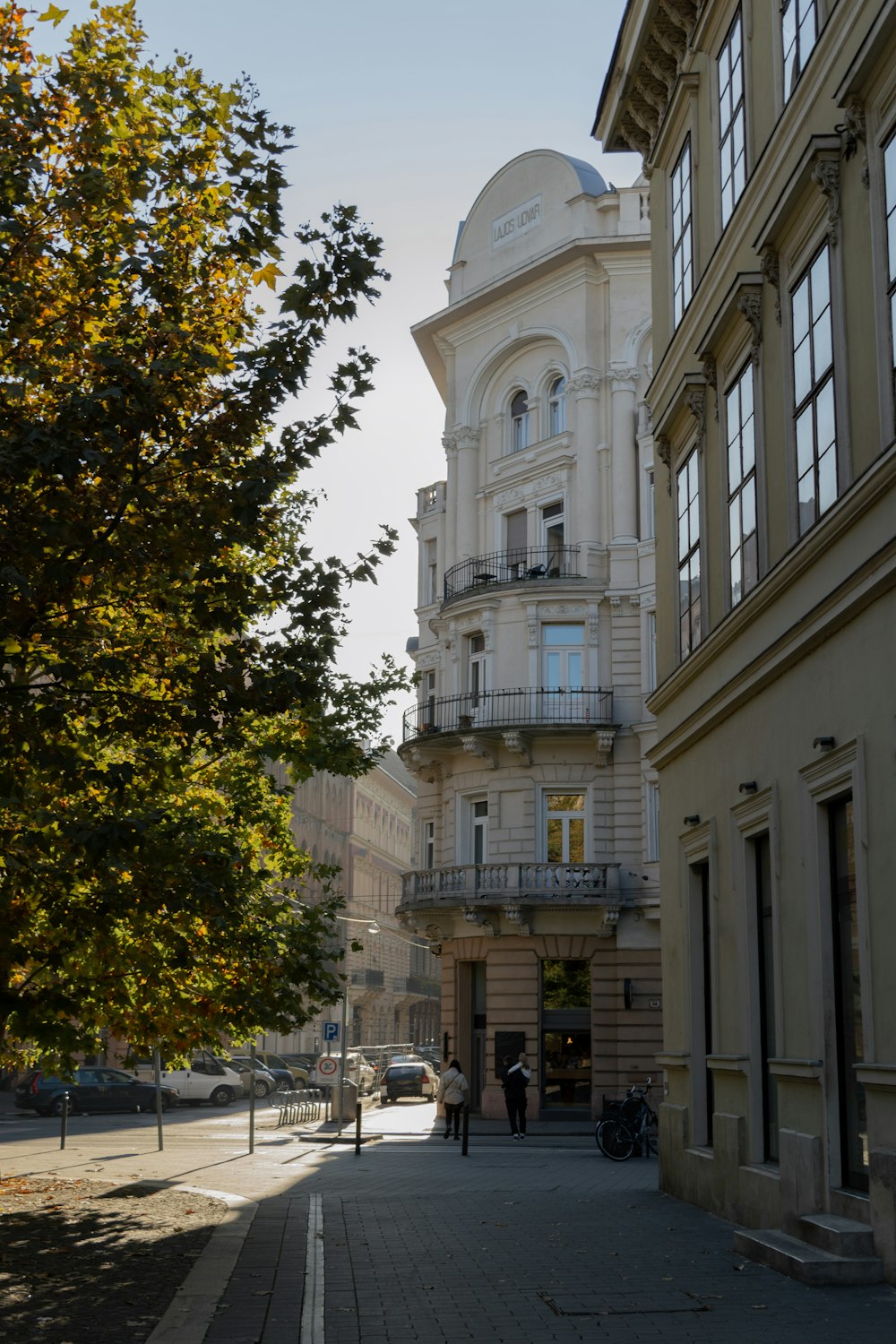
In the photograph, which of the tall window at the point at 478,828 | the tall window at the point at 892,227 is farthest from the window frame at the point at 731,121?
the tall window at the point at 478,828

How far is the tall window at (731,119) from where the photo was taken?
15445 millimetres

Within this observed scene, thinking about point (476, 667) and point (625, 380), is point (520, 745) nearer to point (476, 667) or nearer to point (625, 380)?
point (476, 667)

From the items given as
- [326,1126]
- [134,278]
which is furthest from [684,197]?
[326,1126]

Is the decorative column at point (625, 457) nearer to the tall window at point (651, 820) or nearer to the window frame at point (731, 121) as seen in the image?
the tall window at point (651, 820)

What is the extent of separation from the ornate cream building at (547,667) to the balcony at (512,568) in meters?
0.06

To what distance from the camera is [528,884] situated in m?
37.0

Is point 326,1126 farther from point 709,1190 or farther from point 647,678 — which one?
point 709,1190

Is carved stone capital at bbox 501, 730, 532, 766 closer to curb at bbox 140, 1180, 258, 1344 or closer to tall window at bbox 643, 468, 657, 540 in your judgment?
tall window at bbox 643, 468, 657, 540

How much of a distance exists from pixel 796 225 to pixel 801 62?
1440 mm

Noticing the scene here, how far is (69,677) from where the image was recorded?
10117mm

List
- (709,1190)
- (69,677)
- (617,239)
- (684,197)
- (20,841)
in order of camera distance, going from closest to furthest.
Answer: (69,677)
(20,841)
(709,1190)
(684,197)
(617,239)

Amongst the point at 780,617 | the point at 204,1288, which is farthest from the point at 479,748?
the point at 204,1288

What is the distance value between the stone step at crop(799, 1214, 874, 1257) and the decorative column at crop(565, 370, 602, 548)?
94.0ft

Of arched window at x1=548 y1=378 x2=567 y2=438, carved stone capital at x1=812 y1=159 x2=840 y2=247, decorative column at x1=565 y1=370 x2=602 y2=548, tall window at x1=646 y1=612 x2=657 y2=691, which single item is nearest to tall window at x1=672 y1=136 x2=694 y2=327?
carved stone capital at x1=812 y1=159 x2=840 y2=247
